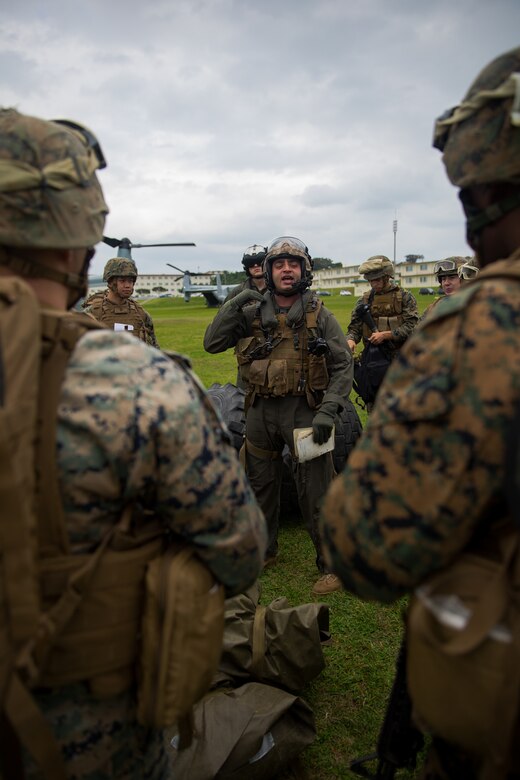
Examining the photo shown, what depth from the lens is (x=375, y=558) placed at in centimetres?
136

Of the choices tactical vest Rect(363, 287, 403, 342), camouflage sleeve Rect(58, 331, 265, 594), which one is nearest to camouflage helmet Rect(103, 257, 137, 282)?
tactical vest Rect(363, 287, 403, 342)

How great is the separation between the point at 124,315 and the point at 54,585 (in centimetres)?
703

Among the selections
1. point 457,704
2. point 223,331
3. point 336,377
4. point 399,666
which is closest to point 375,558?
point 457,704

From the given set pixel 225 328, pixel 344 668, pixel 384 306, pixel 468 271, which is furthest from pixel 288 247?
pixel 384 306

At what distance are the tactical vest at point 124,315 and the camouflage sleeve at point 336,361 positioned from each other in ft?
14.1

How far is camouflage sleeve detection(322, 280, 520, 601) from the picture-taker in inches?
48.1

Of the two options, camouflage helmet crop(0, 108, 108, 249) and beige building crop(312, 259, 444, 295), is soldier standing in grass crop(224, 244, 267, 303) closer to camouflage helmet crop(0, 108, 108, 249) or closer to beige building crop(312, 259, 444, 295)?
camouflage helmet crop(0, 108, 108, 249)

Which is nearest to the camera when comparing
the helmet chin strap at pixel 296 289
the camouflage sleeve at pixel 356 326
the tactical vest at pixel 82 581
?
the tactical vest at pixel 82 581

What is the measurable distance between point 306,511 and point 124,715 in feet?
9.34

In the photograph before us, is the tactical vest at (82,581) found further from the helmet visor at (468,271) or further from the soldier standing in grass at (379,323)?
the soldier standing in grass at (379,323)

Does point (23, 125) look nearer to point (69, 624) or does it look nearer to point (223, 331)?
point (69, 624)

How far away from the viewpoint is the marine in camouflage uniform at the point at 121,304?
7758 mm

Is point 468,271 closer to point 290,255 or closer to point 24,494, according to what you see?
point 290,255

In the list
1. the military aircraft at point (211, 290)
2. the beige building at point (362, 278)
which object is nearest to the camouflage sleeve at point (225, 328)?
the military aircraft at point (211, 290)
